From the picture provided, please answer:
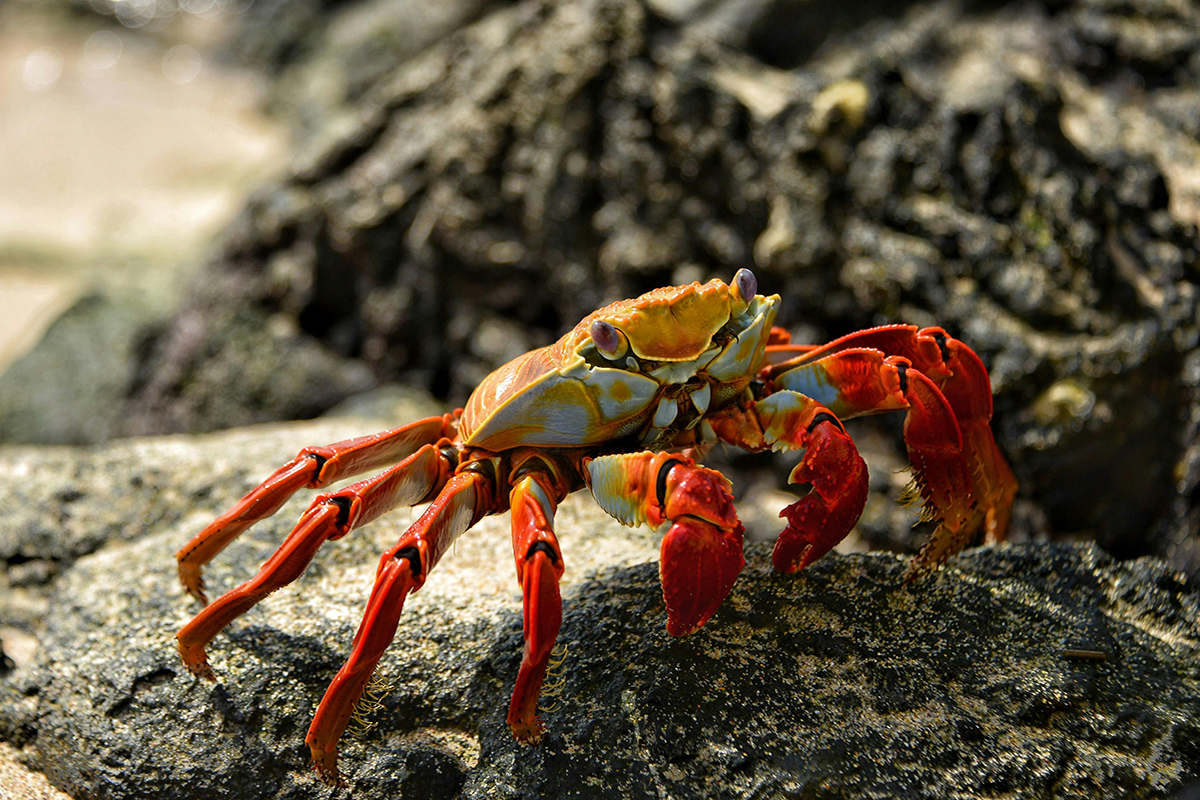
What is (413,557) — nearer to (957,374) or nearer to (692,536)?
(692,536)

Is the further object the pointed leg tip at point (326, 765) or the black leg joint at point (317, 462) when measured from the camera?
the black leg joint at point (317, 462)

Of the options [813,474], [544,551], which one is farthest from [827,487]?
[544,551]

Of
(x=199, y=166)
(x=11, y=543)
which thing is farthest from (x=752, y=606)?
(x=199, y=166)

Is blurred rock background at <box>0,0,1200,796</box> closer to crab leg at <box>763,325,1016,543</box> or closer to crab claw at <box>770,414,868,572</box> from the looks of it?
crab leg at <box>763,325,1016,543</box>

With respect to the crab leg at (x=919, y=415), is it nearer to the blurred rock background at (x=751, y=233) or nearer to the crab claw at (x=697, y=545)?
the crab claw at (x=697, y=545)

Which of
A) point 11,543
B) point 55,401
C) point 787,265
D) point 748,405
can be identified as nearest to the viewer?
point 748,405

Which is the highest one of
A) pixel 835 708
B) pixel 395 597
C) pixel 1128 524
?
pixel 395 597

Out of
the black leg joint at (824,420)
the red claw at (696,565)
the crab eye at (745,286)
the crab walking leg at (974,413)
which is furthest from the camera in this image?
the crab walking leg at (974,413)

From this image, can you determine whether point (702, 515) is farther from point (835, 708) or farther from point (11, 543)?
point (11, 543)

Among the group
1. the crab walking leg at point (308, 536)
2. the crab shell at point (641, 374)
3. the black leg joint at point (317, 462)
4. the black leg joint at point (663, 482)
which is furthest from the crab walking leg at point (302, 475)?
the black leg joint at point (663, 482)
